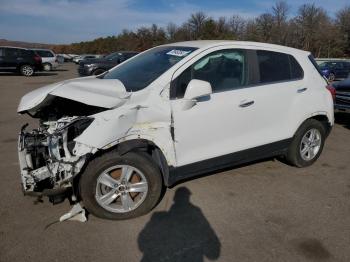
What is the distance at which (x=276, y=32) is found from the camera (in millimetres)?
56156

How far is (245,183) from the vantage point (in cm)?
464

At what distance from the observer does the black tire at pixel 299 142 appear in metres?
4.93

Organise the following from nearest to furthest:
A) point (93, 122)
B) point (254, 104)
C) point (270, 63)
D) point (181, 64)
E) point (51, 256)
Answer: point (51, 256)
point (93, 122)
point (181, 64)
point (254, 104)
point (270, 63)

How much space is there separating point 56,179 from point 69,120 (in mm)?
615

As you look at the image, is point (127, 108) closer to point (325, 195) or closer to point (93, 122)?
point (93, 122)

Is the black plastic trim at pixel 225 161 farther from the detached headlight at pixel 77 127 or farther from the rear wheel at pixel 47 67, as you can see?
the rear wheel at pixel 47 67

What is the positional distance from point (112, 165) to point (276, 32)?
57.5m

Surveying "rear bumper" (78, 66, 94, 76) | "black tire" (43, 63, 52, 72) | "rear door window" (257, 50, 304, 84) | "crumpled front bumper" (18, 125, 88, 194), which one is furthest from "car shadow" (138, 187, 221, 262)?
"black tire" (43, 63, 52, 72)

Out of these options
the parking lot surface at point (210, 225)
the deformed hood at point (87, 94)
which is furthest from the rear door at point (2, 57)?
the deformed hood at point (87, 94)

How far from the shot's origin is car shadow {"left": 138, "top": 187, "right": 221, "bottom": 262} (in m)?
3.14

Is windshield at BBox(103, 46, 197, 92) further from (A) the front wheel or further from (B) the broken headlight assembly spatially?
(A) the front wheel

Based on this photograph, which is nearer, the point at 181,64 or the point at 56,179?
the point at 56,179

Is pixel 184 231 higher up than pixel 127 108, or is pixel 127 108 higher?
pixel 127 108

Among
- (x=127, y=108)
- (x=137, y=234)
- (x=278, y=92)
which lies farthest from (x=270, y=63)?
(x=137, y=234)
